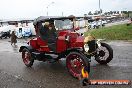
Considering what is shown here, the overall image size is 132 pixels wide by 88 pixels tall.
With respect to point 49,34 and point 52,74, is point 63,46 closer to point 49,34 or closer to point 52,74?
point 49,34

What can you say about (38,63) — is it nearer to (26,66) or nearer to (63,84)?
(26,66)

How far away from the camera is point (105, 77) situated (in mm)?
10109

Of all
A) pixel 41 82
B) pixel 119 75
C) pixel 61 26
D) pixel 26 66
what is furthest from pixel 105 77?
pixel 26 66

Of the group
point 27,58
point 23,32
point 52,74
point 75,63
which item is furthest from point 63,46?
point 23,32

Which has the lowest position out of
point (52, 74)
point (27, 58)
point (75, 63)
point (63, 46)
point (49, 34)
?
point (52, 74)

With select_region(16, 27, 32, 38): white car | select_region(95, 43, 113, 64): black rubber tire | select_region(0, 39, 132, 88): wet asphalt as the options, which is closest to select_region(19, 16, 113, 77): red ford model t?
select_region(95, 43, 113, 64): black rubber tire

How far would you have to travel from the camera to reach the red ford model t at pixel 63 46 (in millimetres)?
10594

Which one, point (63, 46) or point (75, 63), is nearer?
point (75, 63)

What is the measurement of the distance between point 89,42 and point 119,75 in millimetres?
1771

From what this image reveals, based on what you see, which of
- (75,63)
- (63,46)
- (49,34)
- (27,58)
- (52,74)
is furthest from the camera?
(27,58)

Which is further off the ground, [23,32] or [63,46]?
[63,46]

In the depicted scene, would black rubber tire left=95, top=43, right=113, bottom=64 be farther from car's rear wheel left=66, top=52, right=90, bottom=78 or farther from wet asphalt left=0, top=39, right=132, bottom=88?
car's rear wheel left=66, top=52, right=90, bottom=78

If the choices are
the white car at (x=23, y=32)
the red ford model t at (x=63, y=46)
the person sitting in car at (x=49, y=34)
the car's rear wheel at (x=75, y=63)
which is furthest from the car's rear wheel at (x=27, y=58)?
the white car at (x=23, y=32)

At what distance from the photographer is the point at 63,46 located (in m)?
11.5
